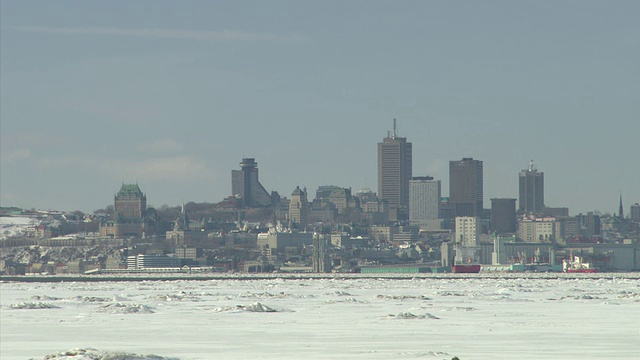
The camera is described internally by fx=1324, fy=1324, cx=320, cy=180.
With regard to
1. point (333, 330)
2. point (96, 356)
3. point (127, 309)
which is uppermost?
point (127, 309)

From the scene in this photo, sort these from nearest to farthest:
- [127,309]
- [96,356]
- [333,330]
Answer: [96,356]
[333,330]
[127,309]

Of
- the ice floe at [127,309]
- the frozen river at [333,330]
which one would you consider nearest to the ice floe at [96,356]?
the frozen river at [333,330]

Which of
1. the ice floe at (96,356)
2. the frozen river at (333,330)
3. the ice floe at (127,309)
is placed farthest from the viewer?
the ice floe at (127,309)

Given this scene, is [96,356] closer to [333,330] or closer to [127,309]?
[333,330]

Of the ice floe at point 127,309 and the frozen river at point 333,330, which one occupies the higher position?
the ice floe at point 127,309

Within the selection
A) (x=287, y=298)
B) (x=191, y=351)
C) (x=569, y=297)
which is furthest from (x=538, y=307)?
(x=191, y=351)

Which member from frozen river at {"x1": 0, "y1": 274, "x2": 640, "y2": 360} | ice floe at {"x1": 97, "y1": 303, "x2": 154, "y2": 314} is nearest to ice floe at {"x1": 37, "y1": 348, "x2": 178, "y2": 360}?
frozen river at {"x1": 0, "y1": 274, "x2": 640, "y2": 360}

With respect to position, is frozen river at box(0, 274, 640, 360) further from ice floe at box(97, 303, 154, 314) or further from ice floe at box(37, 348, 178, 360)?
ice floe at box(37, 348, 178, 360)

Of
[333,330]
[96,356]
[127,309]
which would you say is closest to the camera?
[96,356]

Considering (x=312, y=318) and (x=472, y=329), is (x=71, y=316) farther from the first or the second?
(x=472, y=329)

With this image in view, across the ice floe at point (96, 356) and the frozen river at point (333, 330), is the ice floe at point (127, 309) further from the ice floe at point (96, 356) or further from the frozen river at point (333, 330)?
the ice floe at point (96, 356)

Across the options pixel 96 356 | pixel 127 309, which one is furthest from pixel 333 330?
pixel 127 309

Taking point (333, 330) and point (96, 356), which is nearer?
point (96, 356)
